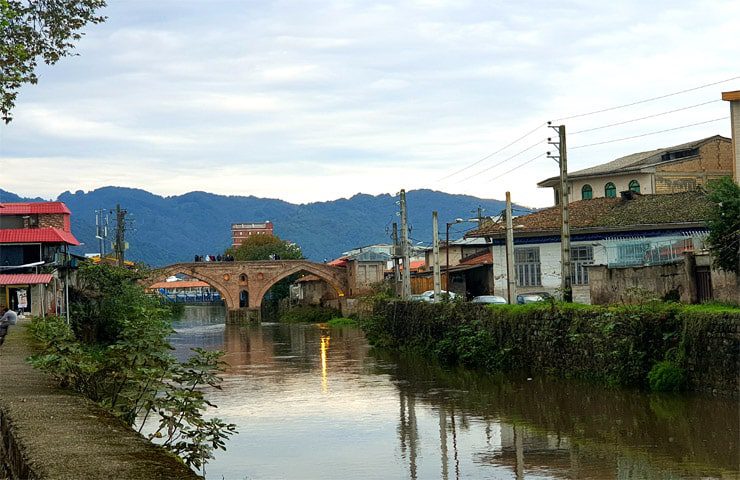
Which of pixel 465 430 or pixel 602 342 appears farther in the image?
pixel 602 342

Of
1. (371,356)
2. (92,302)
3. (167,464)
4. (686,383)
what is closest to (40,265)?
(92,302)

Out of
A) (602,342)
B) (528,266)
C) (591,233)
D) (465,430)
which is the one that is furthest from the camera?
(528,266)

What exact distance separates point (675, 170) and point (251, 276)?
41.7m

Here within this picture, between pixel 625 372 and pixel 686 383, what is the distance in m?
1.80

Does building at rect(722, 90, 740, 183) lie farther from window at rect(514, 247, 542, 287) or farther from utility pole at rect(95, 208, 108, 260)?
utility pole at rect(95, 208, 108, 260)

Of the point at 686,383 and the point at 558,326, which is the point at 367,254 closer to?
the point at 558,326

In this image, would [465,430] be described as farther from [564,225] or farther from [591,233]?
[591,233]

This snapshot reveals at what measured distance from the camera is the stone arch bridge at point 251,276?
81.2 m

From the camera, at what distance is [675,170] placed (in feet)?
160

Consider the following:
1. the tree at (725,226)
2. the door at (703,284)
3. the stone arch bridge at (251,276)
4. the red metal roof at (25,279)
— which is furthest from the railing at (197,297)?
the door at (703,284)

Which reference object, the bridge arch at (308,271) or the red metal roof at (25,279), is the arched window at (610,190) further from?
the bridge arch at (308,271)

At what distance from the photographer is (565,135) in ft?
86.4

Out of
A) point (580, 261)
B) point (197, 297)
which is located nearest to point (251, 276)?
point (580, 261)

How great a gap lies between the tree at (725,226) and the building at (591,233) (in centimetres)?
547
